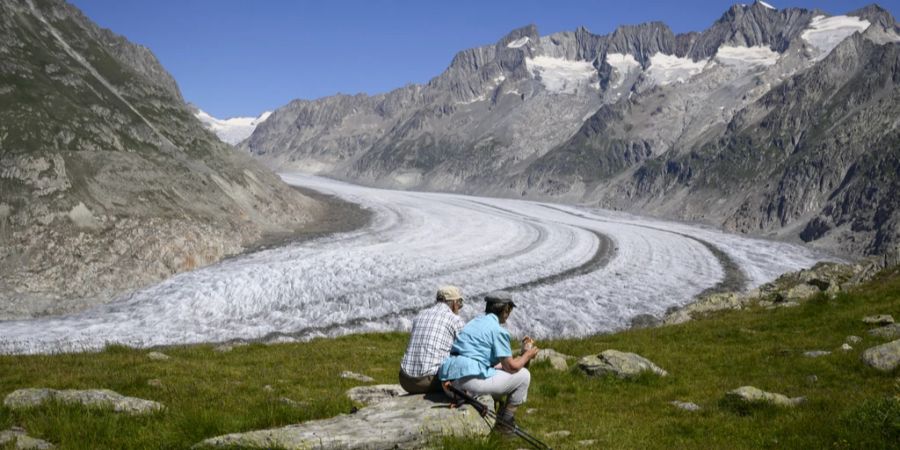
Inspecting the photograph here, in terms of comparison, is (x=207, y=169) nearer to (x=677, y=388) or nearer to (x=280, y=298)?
(x=280, y=298)

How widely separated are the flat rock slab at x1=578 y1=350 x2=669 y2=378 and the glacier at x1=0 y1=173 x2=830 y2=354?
1851 cm

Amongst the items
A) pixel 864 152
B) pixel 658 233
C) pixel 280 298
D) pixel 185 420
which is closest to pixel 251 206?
pixel 280 298

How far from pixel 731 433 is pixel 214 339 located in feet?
94.7

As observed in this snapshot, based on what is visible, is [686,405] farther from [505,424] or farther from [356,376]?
[356,376]

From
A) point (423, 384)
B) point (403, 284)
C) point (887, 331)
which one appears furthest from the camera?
point (403, 284)

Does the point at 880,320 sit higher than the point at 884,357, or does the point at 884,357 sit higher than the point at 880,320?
the point at 884,357

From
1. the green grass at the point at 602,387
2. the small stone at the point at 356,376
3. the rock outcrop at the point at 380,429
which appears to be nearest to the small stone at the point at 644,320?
the green grass at the point at 602,387

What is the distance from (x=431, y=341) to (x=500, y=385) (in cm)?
132

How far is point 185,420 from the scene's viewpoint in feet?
29.5

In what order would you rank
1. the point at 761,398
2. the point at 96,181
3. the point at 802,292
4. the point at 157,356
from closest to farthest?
the point at 761,398
the point at 157,356
the point at 802,292
the point at 96,181

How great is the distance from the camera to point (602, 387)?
48.2 feet

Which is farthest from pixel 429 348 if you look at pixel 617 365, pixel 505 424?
pixel 617 365

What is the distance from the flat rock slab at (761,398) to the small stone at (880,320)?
9567 mm

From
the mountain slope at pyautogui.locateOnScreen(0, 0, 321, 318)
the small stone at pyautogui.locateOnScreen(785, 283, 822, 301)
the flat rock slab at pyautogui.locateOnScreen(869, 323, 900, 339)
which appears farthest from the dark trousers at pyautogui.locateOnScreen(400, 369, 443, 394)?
the mountain slope at pyautogui.locateOnScreen(0, 0, 321, 318)
